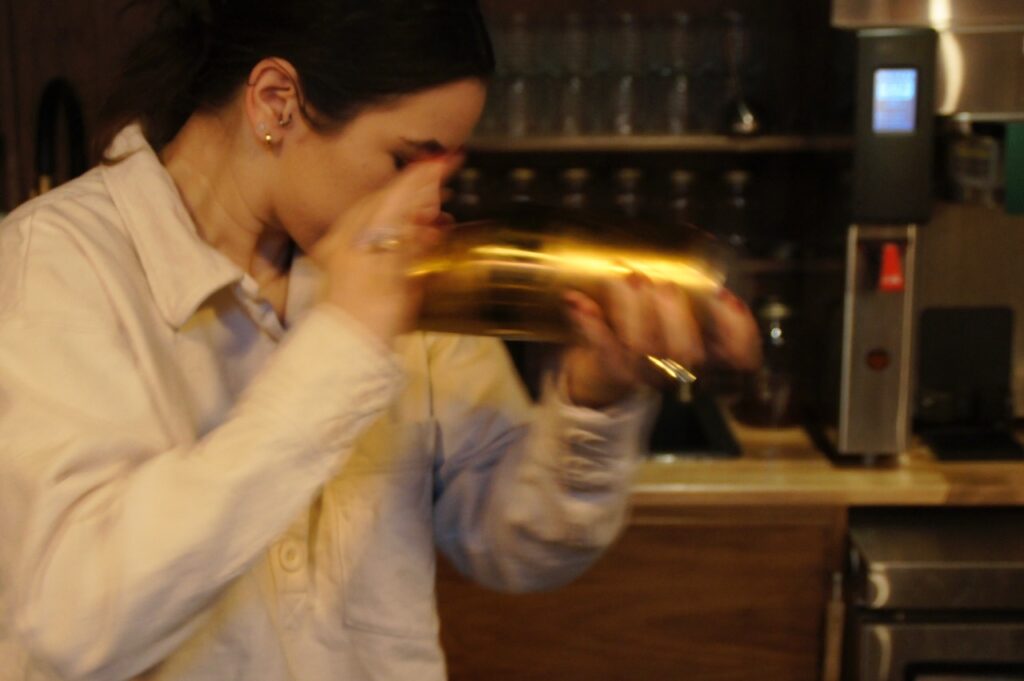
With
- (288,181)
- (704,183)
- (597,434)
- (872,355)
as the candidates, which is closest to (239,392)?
(288,181)

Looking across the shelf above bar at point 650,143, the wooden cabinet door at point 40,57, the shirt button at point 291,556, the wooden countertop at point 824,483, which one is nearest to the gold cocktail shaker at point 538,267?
the shirt button at point 291,556

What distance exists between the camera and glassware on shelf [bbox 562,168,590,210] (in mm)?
2125

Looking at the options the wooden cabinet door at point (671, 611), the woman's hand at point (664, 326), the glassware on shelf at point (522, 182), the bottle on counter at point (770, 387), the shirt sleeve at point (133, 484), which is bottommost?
the wooden cabinet door at point (671, 611)

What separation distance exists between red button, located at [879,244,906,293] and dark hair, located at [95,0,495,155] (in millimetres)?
1024

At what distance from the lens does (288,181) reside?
2.99ft

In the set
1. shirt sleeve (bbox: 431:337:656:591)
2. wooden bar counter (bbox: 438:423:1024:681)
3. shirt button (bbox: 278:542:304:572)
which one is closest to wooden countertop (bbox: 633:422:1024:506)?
wooden bar counter (bbox: 438:423:1024:681)

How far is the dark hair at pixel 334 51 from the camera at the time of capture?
88 centimetres

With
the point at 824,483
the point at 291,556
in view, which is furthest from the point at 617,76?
the point at 291,556

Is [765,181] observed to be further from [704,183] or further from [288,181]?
[288,181]

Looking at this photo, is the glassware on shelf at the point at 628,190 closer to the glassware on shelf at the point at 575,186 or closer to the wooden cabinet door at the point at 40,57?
the glassware on shelf at the point at 575,186

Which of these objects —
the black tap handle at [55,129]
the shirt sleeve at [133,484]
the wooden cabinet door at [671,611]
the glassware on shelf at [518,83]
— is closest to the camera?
the shirt sleeve at [133,484]

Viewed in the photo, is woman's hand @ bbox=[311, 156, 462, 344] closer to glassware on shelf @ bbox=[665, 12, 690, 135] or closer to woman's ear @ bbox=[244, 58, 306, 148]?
woman's ear @ bbox=[244, 58, 306, 148]

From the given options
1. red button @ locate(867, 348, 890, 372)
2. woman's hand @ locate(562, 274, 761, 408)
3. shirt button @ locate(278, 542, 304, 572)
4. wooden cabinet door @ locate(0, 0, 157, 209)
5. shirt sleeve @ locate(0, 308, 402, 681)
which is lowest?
red button @ locate(867, 348, 890, 372)

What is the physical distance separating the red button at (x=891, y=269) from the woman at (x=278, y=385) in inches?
35.1
